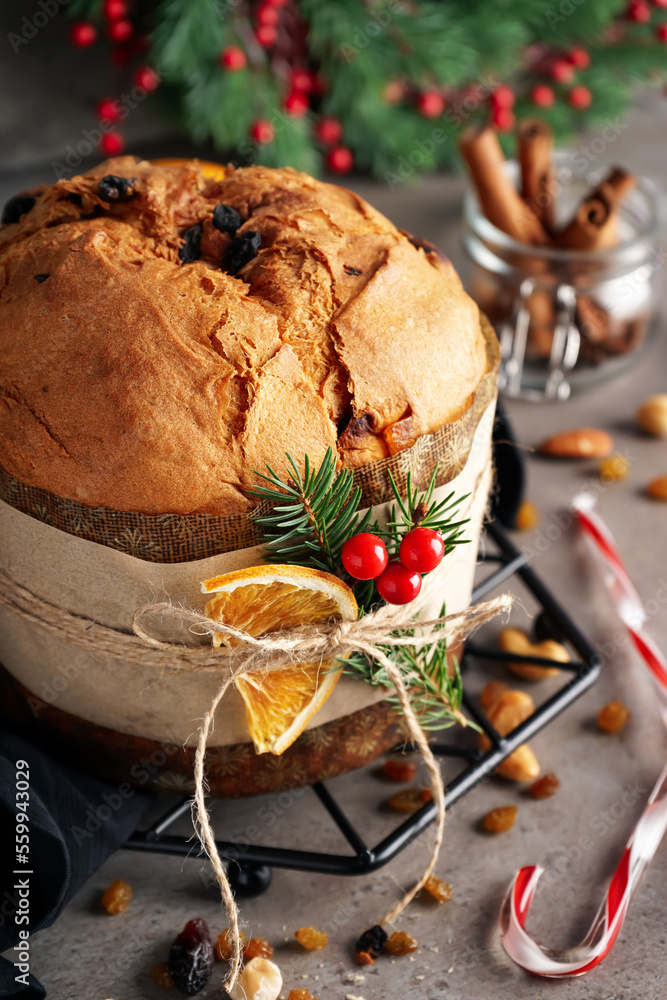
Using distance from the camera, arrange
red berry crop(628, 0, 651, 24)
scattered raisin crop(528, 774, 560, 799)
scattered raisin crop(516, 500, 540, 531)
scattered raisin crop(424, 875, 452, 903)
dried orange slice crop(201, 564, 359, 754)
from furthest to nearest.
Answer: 1. red berry crop(628, 0, 651, 24)
2. scattered raisin crop(516, 500, 540, 531)
3. scattered raisin crop(528, 774, 560, 799)
4. scattered raisin crop(424, 875, 452, 903)
5. dried orange slice crop(201, 564, 359, 754)

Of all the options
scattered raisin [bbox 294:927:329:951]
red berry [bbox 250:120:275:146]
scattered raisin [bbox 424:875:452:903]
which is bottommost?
scattered raisin [bbox 424:875:452:903]

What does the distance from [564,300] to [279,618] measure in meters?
1.06

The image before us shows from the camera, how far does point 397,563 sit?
0.90m

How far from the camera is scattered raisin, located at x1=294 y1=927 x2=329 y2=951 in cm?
105

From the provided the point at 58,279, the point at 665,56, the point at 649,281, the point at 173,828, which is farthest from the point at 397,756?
the point at 665,56

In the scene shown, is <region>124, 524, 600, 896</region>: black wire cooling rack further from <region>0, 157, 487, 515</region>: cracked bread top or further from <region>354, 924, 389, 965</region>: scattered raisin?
<region>0, 157, 487, 515</region>: cracked bread top

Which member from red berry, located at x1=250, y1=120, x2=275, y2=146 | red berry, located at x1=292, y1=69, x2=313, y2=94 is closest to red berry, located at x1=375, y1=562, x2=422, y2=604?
red berry, located at x1=250, y1=120, x2=275, y2=146

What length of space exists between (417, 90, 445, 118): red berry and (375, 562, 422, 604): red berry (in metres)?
1.46

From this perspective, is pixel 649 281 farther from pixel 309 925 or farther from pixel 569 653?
pixel 309 925

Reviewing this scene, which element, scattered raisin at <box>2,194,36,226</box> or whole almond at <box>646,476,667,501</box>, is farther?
whole almond at <box>646,476,667,501</box>

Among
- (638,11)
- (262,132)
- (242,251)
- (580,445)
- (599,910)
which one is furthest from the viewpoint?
(638,11)

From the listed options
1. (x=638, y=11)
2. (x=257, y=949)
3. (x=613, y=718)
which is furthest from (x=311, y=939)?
(x=638, y=11)

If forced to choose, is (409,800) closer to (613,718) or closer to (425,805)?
(425,805)

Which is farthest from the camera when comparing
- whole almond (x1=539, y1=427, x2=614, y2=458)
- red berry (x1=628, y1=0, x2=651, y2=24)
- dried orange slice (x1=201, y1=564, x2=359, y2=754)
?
red berry (x1=628, y1=0, x2=651, y2=24)
